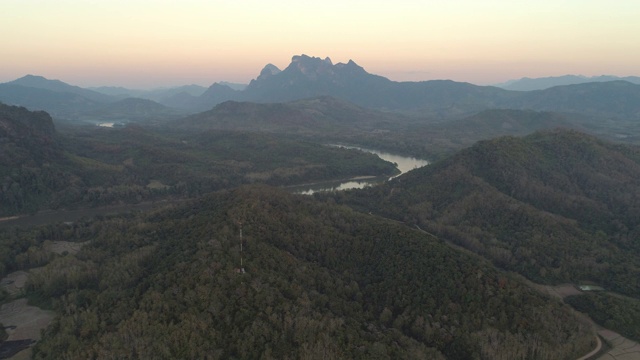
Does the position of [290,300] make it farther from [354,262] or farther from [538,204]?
[538,204]

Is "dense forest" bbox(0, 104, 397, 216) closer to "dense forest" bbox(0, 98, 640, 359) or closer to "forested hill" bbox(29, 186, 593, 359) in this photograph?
"dense forest" bbox(0, 98, 640, 359)

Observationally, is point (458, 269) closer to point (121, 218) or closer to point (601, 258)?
point (601, 258)

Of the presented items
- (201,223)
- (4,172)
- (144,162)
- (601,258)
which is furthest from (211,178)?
(601,258)

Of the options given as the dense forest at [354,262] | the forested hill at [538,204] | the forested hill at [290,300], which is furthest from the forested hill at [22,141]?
the forested hill at [538,204]

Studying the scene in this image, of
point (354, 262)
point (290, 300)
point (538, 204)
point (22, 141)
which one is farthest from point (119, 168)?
point (538, 204)

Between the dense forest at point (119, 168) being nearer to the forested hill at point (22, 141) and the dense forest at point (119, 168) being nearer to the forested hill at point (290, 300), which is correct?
the forested hill at point (22, 141)

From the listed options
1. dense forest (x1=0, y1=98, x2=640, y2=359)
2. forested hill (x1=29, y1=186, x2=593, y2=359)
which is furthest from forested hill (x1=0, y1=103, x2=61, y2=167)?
forested hill (x1=29, y1=186, x2=593, y2=359)
